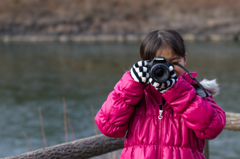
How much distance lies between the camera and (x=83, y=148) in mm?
1692

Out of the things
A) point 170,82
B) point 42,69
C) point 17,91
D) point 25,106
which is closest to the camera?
point 170,82

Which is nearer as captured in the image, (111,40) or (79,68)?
(79,68)

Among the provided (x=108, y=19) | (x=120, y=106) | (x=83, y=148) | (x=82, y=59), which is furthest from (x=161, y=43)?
(x=108, y=19)

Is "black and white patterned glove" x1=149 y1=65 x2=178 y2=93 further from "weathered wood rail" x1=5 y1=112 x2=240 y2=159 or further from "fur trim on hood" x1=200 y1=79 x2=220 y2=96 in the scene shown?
"weathered wood rail" x1=5 y1=112 x2=240 y2=159

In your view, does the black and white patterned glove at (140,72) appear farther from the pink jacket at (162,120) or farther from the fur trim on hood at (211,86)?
the fur trim on hood at (211,86)

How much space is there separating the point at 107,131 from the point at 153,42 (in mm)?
361

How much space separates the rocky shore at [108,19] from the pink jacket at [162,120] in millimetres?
44020

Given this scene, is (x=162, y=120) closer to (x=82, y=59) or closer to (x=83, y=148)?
(x=83, y=148)

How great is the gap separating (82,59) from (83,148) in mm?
26124

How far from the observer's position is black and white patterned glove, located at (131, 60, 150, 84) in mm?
1048

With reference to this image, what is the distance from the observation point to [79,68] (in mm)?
22781

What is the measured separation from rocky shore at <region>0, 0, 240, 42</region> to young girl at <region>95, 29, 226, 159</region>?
1732 inches

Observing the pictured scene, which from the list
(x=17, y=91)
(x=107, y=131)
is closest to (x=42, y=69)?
(x=17, y=91)

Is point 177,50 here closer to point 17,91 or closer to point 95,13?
point 17,91
